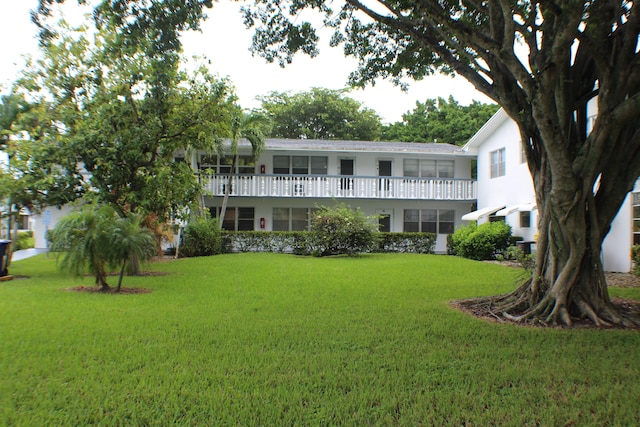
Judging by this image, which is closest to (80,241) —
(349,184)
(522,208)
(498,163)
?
(522,208)

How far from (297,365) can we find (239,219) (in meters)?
19.9

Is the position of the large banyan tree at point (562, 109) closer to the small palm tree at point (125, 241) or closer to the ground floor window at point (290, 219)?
the small palm tree at point (125, 241)

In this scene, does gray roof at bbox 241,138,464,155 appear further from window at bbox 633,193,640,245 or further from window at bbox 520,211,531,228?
window at bbox 633,193,640,245

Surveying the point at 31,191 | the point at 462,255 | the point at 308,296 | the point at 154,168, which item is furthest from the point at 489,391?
the point at 462,255

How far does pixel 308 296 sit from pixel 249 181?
1423 centimetres

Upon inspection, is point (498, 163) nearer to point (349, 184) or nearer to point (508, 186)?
point (508, 186)

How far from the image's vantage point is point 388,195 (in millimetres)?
23328

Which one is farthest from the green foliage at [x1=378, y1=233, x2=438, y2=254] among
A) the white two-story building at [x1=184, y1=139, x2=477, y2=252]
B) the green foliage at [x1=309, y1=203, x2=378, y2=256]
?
the green foliage at [x1=309, y1=203, x2=378, y2=256]

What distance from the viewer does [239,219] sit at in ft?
80.6

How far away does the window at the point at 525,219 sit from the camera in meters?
18.8

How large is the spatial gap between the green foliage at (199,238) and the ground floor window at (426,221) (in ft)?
32.0

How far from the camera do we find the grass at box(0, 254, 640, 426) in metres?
3.90

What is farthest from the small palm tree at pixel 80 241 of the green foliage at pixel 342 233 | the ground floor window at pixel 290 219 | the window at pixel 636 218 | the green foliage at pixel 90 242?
the ground floor window at pixel 290 219

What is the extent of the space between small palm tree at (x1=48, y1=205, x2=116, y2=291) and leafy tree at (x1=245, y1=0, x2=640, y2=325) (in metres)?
5.51
